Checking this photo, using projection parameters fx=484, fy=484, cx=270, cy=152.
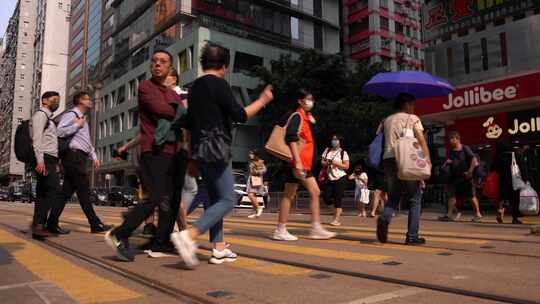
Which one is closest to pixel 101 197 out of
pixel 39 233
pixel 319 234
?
pixel 39 233

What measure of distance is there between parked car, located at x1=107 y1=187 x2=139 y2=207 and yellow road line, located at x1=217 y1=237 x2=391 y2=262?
27.2 meters

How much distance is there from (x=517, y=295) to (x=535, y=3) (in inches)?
682

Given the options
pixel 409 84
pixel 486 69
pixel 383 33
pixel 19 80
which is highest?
pixel 19 80

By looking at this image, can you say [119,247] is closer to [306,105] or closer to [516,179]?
[306,105]

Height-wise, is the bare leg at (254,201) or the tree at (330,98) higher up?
the tree at (330,98)

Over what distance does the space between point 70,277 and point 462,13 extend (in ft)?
63.1

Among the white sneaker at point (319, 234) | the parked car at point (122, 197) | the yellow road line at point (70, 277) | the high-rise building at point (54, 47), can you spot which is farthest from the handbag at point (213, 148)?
the high-rise building at point (54, 47)

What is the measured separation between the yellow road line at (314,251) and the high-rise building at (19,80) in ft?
381

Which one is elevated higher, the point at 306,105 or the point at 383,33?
the point at 383,33

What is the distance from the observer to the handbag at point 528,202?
359 inches

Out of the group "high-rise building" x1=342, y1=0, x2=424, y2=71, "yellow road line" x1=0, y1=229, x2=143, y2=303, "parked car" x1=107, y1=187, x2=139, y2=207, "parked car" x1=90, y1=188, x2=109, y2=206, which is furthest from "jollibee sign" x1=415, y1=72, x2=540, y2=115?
"high-rise building" x1=342, y1=0, x2=424, y2=71

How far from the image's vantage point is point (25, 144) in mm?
6297

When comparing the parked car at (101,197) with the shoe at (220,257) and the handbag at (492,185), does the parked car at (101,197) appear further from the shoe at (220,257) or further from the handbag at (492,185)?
the shoe at (220,257)

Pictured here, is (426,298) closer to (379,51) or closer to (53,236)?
(53,236)
